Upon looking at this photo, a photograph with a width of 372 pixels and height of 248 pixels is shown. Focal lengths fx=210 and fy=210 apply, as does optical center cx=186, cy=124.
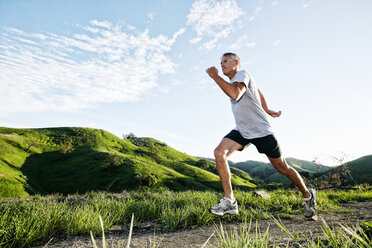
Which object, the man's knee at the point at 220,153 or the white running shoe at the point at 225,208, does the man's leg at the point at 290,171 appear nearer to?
the man's knee at the point at 220,153

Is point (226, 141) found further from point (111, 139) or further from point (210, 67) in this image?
point (111, 139)

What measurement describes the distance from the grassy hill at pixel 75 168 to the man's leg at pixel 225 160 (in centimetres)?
5055

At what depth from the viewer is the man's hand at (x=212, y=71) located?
3.52 meters

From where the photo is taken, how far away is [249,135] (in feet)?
13.1

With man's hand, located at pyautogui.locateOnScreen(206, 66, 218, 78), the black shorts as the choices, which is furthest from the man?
man's hand, located at pyautogui.locateOnScreen(206, 66, 218, 78)

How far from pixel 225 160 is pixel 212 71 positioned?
168 centimetres

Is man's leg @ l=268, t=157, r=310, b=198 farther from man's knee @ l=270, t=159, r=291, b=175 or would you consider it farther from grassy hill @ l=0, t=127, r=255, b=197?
grassy hill @ l=0, t=127, r=255, b=197

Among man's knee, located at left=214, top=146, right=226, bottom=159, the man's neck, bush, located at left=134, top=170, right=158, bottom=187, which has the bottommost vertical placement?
bush, located at left=134, top=170, right=158, bottom=187

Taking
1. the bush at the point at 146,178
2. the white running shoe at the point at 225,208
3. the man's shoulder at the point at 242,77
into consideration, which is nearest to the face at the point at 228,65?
the man's shoulder at the point at 242,77

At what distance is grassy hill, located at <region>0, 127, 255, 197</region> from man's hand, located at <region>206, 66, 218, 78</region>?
168 feet

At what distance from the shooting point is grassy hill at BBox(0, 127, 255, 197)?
55.0 meters

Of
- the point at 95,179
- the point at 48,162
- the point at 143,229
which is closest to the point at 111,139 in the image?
the point at 48,162

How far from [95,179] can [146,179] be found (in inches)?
663

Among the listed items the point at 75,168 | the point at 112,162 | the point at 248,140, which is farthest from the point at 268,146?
the point at 75,168
